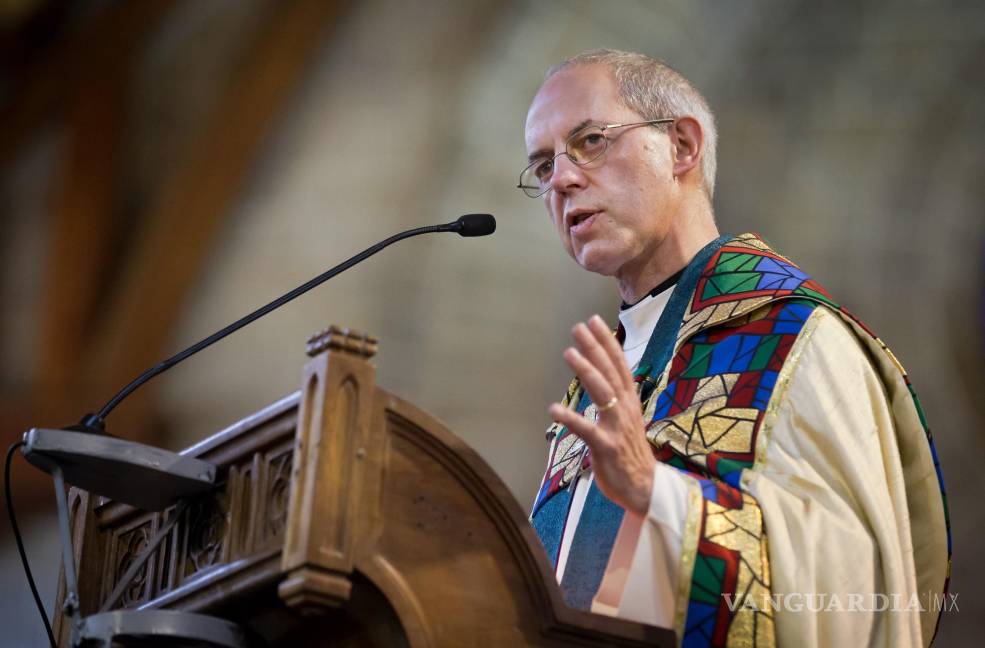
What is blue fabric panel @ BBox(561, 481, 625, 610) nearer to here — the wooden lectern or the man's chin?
the wooden lectern

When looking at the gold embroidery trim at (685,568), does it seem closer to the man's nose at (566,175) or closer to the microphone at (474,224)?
the microphone at (474,224)

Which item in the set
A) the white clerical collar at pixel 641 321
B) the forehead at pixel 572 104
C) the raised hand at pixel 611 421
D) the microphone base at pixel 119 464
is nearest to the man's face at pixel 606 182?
the forehead at pixel 572 104

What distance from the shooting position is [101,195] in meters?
6.83

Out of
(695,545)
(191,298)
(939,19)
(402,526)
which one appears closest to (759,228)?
(939,19)

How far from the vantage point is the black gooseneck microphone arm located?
2581mm

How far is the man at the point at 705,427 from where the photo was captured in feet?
8.18

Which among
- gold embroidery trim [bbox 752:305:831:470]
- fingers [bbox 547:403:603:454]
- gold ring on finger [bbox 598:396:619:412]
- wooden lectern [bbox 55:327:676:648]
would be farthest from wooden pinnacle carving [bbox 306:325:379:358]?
gold embroidery trim [bbox 752:305:831:470]

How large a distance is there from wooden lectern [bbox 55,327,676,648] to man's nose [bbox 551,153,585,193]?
135 centimetres

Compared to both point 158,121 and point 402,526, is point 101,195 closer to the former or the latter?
point 158,121

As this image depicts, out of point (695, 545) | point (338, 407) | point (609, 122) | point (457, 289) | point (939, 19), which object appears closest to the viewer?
point (338, 407)

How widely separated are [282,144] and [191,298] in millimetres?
900

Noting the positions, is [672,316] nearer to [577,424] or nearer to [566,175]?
[566,175]

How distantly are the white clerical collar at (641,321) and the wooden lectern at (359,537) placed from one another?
50.3 inches

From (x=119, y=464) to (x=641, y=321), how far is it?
1694mm
